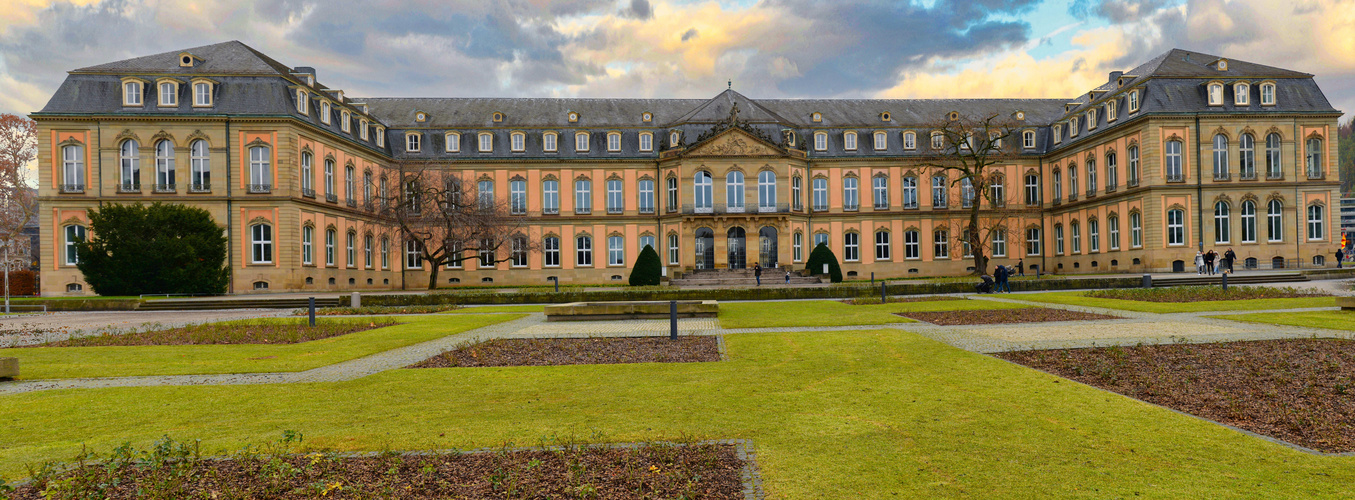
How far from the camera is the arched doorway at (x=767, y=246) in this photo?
52188 millimetres

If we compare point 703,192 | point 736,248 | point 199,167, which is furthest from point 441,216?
point 736,248

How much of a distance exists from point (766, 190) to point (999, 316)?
112ft

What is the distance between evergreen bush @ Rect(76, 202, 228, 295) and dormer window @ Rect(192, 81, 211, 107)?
8785 mm

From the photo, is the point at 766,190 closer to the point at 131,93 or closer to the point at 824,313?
the point at 824,313

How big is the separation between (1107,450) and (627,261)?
163 ft

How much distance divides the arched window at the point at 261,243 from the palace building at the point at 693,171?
0.17 metres

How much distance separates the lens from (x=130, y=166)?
41281mm

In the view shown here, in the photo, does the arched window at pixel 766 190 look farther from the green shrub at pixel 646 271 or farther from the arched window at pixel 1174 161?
the arched window at pixel 1174 161

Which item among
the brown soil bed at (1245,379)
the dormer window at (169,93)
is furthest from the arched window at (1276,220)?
the dormer window at (169,93)

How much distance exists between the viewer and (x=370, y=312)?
84.5 ft

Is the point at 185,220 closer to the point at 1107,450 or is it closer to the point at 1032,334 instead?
the point at 1032,334

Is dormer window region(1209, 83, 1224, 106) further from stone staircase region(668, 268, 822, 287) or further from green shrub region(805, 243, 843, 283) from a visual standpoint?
stone staircase region(668, 268, 822, 287)

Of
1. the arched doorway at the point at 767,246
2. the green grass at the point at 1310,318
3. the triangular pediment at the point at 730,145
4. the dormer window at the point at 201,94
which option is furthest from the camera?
the arched doorway at the point at 767,246

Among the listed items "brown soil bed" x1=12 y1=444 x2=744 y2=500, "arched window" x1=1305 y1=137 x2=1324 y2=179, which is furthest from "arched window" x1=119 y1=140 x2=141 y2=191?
"arched window" x1=1305 y1=137 x2=1324 y2=179
